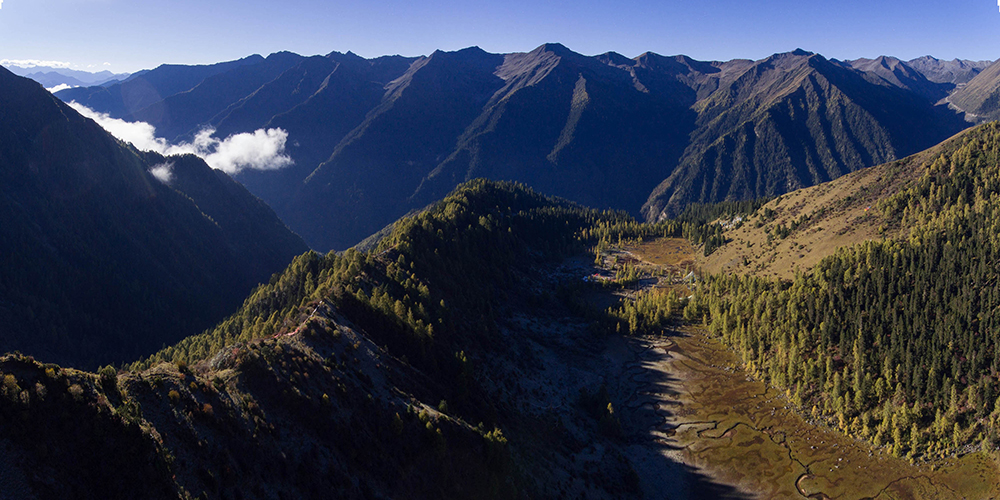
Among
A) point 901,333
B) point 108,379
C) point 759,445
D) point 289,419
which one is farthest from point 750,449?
point 108,379

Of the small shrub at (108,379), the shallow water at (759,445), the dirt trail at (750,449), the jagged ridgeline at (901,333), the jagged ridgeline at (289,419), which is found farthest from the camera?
the jagged ridgeline at (901,333)

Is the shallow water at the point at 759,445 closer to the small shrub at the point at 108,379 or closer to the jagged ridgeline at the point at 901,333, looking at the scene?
the jagged ridgeline at the point at 901,333

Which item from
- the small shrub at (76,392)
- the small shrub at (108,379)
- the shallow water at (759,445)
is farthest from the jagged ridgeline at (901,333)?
the small shrub at (76,392)

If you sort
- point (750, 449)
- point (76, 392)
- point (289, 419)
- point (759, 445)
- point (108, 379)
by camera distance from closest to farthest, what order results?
point (76, 392) < point (108, 379) < point (289, 419) < point (750, 449) < point (759, 445)

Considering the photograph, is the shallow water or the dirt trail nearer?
the shallow water

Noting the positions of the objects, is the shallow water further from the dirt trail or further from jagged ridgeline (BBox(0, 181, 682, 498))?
jagged ridgeline (BBox(0, 181, 682, 498))

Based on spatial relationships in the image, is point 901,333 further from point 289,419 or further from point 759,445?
point 289,419

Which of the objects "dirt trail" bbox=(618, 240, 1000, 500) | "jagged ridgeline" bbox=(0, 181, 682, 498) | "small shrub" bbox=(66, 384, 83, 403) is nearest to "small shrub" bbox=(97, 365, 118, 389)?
"jagged ridgeline" bbox=(0, 181, 682, 498)

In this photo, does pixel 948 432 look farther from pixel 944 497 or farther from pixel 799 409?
pixel 799 409
